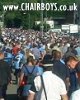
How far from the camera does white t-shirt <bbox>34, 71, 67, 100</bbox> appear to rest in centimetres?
901

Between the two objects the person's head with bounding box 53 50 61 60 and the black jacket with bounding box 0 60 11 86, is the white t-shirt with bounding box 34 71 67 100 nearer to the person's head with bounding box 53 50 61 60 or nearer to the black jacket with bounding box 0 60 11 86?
the person's head with bounding box 53 50 61 60

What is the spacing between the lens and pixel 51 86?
29.6ft

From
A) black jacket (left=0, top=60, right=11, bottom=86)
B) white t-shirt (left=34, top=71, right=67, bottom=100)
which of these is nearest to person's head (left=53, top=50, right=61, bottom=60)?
black jacket (left=0, top=60, right=11, bottom=86)

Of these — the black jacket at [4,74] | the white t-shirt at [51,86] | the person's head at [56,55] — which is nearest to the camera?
the white t-shirt at [51,86]

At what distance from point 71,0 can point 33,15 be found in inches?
352

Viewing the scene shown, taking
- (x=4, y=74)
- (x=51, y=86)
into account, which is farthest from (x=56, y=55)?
(x=51, y=86)

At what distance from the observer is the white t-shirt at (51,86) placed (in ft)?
29.6

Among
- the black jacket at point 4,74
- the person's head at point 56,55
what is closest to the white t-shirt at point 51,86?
the person's head at point 56,55

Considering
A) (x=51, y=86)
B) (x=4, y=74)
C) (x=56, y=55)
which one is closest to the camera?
(x=51, y=86)

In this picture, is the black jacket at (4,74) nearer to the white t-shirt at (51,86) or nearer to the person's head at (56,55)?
the person's head at (56,55)

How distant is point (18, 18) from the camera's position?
427 feet

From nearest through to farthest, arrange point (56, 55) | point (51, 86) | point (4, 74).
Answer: point (51, 86), point (56, 55), point (4, 74)

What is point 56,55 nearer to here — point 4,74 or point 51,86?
point 4,74

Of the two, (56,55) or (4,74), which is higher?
(56,55)
